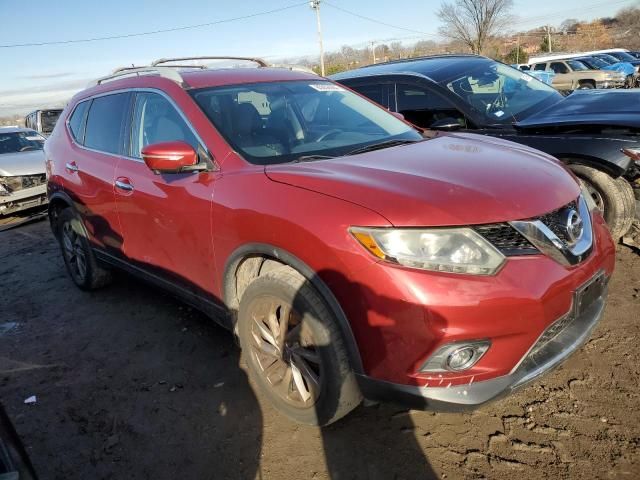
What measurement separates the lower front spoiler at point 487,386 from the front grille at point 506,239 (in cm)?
34

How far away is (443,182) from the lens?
2.13m

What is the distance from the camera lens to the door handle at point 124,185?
10.8 ft

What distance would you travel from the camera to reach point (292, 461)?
7.54 ft

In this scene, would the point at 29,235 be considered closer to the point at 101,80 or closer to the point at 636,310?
the point at 101,80

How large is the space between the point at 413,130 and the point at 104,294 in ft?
10.3

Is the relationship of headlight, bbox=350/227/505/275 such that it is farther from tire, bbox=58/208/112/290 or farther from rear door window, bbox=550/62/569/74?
rear door window, bbox=550/62/569/74

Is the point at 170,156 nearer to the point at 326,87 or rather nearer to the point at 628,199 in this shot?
the point at 326,87

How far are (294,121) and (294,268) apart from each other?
1210 mm

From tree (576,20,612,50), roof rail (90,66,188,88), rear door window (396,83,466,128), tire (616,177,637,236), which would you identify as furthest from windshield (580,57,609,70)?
tree (576,20,612,50)

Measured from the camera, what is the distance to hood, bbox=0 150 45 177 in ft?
26.2

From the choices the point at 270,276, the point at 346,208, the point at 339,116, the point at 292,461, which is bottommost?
the point at 292,461

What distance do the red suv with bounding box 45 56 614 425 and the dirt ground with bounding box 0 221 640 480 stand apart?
25 cm

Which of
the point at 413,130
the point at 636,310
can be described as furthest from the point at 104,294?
the point at 636,310

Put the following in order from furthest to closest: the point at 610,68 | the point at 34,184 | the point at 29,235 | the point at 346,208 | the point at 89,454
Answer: the point at 610,68
the point at 34,184
the point at 29,235
the point at 89,454
the point at 346,208
